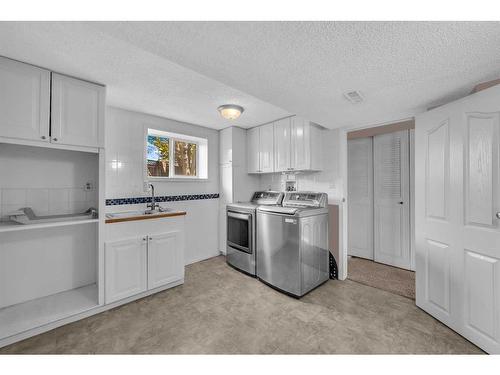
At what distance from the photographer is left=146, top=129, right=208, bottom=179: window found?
3.23m

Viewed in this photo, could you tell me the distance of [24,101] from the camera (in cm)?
177

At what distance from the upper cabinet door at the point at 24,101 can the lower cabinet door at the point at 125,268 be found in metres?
1.17

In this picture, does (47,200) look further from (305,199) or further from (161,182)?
(305,199)

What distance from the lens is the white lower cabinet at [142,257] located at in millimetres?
2182

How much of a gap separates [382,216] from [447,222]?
1565 mm

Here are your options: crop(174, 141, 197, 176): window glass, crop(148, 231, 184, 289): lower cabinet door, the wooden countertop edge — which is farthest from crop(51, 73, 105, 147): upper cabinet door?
crop(174, 141, 197, 176): window glass

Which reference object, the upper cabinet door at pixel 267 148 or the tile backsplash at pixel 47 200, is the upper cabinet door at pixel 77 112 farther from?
the upper cabinet door at pixel 267 148

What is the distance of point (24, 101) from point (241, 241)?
2.65 m

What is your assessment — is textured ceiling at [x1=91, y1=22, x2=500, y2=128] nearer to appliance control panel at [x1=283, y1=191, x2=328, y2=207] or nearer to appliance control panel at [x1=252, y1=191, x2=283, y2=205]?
appliance control panel at [x1=283, y1=191, x2=328, y2=207]

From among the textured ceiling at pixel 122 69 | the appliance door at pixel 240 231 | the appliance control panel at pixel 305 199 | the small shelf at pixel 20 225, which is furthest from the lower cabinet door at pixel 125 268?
the appliance control panel at pixel 305 199

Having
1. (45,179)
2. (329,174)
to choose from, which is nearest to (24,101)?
(45,179)
